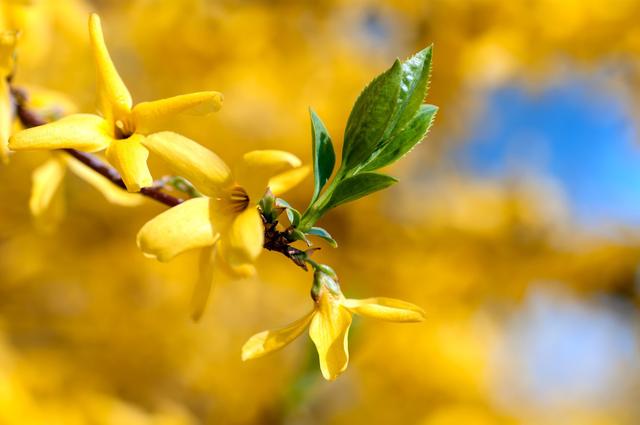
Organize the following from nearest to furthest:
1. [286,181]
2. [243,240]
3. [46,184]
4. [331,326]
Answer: [243,240] → [331,326] → [286,181] → [46,184]

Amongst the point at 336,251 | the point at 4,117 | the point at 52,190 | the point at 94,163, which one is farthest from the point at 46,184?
the point at 336,251

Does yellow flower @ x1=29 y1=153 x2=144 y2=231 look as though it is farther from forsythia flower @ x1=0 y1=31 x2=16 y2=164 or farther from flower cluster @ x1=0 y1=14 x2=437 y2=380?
flower cluster @ x1=0 y1=14 x2=437 y2=380

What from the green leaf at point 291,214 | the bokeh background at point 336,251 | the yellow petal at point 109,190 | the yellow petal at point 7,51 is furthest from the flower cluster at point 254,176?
the bokeh background at point 336,251

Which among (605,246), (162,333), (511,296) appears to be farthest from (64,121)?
(605,246)

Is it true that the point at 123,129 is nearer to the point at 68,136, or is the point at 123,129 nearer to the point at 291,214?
the point at 68,136

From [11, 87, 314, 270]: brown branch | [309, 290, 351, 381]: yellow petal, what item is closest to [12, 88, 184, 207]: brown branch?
[11, 87, 314, 270]: brown branch

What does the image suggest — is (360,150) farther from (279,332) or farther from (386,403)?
(386,403)

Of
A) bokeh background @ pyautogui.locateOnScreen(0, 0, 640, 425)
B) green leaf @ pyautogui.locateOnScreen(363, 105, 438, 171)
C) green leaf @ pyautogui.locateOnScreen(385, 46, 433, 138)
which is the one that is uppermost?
green leaf @ pyautogui.locateOnScreen(385, 46, 433, 138)

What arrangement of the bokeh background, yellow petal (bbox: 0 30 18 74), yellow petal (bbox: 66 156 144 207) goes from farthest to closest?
1. the bokeh background
2. yellow petal (bbox: 66 156 144 207)
3. yellow petal (bbox: 0 30 18 74)
